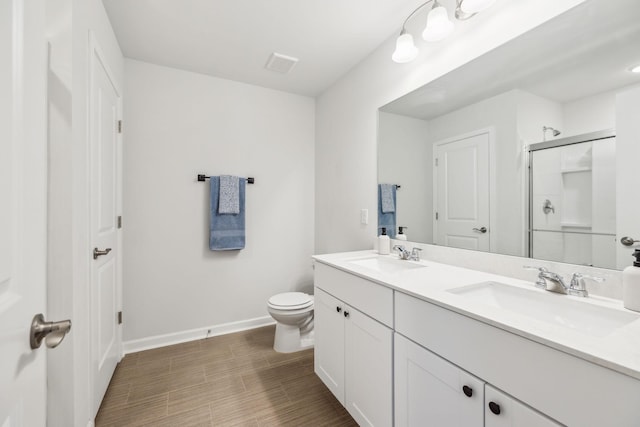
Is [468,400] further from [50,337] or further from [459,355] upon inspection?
[50,337]

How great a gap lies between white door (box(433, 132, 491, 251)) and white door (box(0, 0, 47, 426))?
1639 mm

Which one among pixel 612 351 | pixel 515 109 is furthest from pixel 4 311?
pixel 515 109

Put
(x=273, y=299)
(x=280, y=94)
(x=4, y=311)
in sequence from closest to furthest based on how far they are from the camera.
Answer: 1. (x=4, y=311)
2. (x=273, y=299)
3. (x=280, y=94)

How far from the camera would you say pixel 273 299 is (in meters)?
2.24

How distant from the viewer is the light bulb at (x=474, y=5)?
118 centimetres

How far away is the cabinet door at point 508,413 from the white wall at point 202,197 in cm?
188

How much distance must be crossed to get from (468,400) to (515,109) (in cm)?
122

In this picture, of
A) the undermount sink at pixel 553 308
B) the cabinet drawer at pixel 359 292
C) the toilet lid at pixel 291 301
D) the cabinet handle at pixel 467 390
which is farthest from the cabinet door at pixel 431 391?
the toilet lid at pixel 291 301

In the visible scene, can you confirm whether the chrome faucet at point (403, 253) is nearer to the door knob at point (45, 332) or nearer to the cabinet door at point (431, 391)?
the cabinet door at point (431, 391)

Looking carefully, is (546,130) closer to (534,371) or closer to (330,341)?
(534,371)

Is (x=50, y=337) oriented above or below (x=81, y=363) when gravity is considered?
above

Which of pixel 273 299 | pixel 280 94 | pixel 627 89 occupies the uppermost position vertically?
pixel 280 94

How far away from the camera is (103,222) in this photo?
1608mm

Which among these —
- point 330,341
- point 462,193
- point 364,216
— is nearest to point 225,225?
point 364,216
